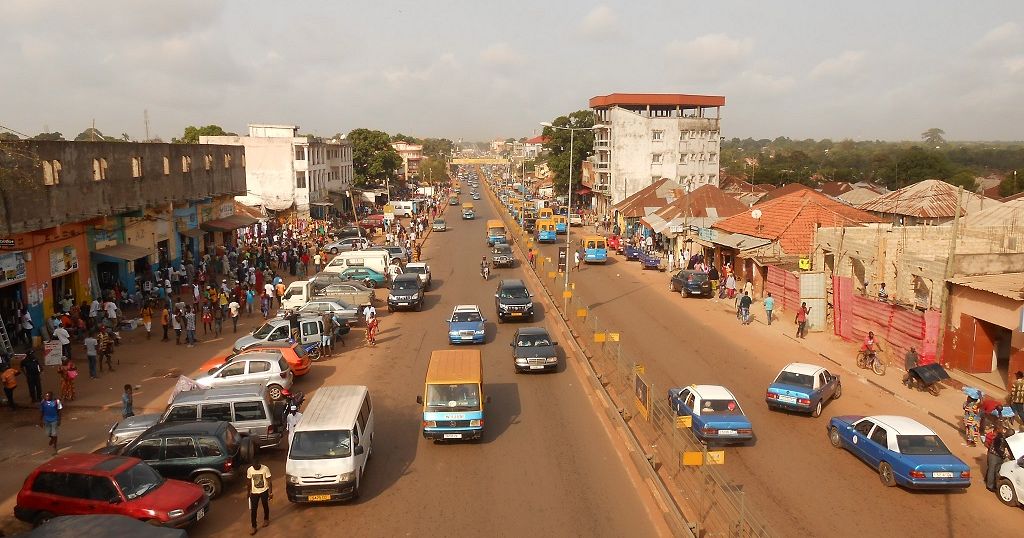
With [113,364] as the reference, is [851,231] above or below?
above

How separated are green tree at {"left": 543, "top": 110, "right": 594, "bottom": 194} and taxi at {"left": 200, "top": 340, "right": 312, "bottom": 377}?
225 ft

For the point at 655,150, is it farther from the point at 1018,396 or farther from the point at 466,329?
the point at 1018,396

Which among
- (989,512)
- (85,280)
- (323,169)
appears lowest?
(989,512)

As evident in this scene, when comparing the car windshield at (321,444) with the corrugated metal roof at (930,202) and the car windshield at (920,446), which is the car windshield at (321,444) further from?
the corrugated metal roof at (930,202)

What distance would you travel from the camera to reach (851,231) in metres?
29.9

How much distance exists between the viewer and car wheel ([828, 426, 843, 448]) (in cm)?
1617

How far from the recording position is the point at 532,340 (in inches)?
893

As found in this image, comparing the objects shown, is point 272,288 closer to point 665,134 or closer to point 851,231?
point 851,231

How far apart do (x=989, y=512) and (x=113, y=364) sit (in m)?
23.9

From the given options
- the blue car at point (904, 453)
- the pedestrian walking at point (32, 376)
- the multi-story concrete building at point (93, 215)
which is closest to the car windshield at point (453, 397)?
the blue car at point (904, 453)

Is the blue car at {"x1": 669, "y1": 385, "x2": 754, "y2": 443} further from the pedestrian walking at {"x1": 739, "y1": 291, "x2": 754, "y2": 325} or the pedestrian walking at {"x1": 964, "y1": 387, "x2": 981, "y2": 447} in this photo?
the pedestrian walking at {"x1": 739, "y1": 291, "x2": 754, "y2": 325}

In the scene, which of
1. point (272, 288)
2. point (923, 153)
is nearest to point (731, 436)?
point (272, 288)

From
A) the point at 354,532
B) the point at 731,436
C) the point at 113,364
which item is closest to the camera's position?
the point at 354,532

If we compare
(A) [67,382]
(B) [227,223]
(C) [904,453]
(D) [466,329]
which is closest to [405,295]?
(D) [466,329]
